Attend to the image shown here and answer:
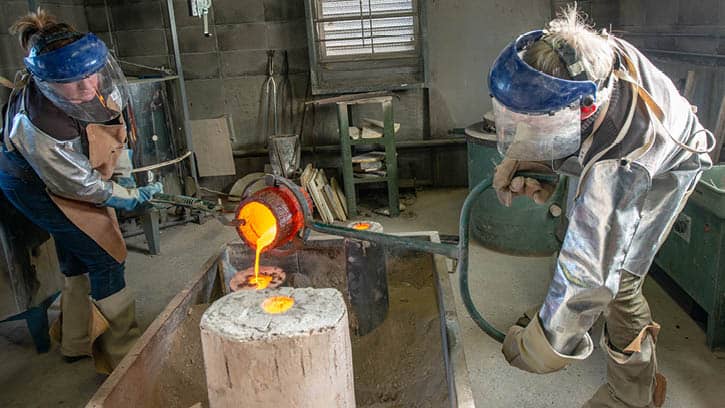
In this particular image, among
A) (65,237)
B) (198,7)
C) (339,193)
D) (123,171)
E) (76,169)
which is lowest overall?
(339,193)

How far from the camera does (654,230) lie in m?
1.76

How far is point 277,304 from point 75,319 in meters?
1.80

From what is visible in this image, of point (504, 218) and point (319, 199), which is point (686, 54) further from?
point (319, 199)

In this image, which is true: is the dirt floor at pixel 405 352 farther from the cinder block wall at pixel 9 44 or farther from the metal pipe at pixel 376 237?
the cinder block wall at pixel 9 44

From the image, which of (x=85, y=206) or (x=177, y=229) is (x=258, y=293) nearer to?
(x=85, y=206)

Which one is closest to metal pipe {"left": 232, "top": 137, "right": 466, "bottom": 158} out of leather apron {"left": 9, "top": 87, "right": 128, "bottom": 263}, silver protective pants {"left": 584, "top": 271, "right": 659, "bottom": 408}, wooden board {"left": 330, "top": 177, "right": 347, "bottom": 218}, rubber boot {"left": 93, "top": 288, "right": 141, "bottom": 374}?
wooden board {"left": 330, "top": 177, "right": 347, "bottom": 218}

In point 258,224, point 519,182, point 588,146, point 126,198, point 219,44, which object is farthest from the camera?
point 219,44

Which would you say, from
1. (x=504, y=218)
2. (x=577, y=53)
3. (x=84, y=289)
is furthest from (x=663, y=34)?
(x=84, y=289)

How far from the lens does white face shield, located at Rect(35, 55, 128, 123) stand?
7.53ft

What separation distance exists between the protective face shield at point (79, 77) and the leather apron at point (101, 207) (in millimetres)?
154

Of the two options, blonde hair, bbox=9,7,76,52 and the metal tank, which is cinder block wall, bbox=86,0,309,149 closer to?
the metal tank

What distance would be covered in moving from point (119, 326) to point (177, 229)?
2207 millimetres

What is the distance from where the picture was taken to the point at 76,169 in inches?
94.7

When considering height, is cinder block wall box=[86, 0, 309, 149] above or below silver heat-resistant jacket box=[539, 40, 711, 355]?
above
